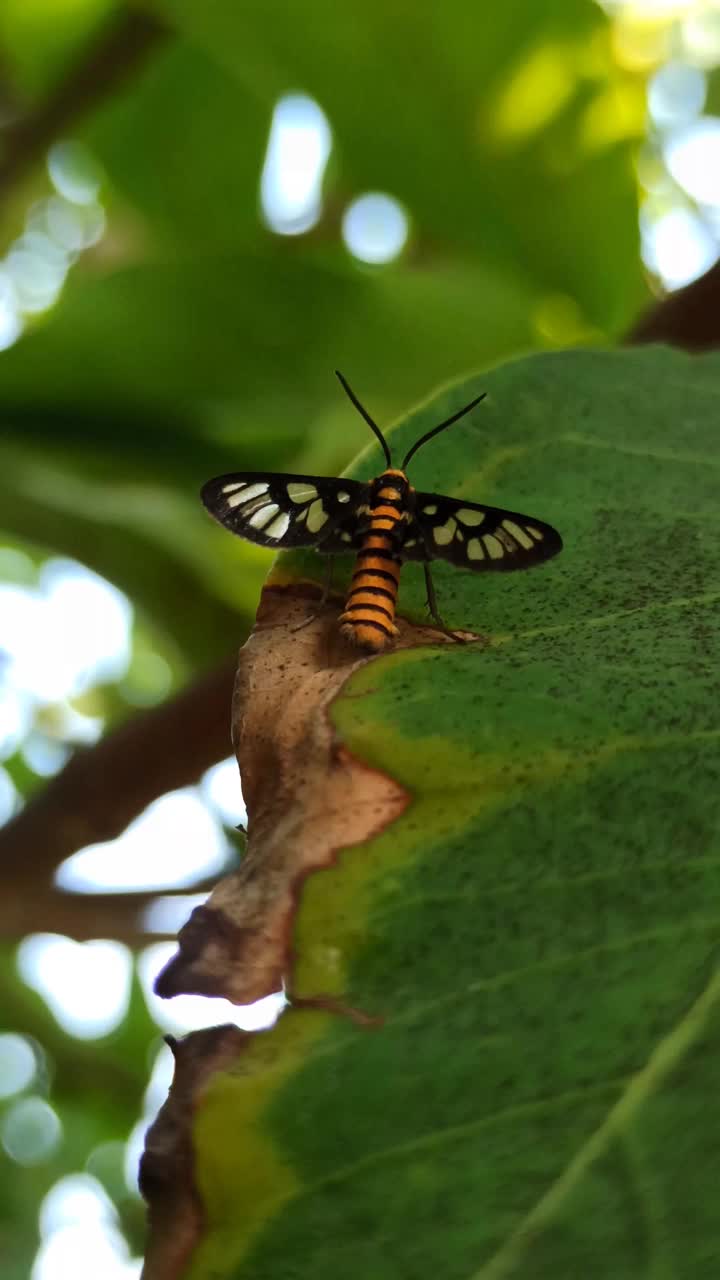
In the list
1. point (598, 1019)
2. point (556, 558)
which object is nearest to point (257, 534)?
point (556, 558)

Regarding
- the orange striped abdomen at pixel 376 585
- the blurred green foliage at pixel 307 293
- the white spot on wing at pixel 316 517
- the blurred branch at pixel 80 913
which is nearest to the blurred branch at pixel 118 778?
the blurred branch at pixel 80 913

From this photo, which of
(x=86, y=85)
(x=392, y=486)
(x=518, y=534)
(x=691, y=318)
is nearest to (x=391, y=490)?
(x=392, y=486)

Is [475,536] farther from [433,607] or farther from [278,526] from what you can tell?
[278,526]

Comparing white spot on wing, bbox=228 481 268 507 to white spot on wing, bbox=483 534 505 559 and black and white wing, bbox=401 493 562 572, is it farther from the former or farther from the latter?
white spot on wing, bbox=483 534 505 559

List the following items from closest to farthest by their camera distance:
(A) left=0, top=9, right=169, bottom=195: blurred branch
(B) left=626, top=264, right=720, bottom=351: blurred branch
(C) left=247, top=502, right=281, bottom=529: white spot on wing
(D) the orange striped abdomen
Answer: (D) the orange striped abdomen → (C) left=247, top=502, right=281, bottom=529: white spot on wing → (B) left=626, top=264, right=720, bottom=351: blurred branch → (A) left=0, top=9, right=169, bottom=195: blurred branch

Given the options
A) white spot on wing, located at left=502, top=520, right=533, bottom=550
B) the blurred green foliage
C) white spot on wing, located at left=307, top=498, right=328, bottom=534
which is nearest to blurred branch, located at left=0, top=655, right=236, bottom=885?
the blurred green foliage

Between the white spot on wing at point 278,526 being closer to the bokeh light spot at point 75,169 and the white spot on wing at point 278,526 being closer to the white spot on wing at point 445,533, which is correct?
the white spot on wing at point 445,533
